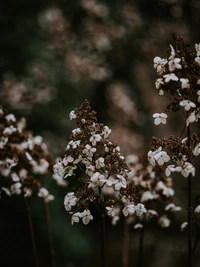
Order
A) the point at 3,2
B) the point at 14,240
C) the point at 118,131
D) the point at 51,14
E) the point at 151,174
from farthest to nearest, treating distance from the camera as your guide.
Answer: the point at 118,131
the point at 51,14
the point at 3,2
the point at 14,240
the point at 151,174

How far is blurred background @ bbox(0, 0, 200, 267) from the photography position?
12.2ft

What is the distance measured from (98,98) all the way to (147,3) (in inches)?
73.7

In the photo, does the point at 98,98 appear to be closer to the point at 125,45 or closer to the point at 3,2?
the point at 125,45

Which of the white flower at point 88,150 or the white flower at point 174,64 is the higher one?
the white flower at point 174,64

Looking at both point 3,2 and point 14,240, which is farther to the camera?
point 3,2

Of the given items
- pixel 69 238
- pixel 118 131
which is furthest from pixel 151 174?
pixel 118 131

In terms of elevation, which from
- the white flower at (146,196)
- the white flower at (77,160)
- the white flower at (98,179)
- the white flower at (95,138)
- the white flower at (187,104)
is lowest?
the white flower at (98,179)

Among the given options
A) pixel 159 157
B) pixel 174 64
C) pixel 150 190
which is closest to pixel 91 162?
pixel 159 157

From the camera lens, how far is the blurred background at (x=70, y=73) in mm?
3705

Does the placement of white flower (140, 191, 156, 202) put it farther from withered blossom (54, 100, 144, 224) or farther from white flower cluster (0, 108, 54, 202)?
white flower cluster (0, 108, 54, 202)

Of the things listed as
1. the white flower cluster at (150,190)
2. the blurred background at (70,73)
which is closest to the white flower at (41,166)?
the white flower cluster at (150,190)

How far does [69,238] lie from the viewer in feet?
12.2

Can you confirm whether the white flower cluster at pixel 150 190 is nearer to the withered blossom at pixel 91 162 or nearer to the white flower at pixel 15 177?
the withered blossom at pixel 91 162

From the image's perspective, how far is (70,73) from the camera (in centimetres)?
449
